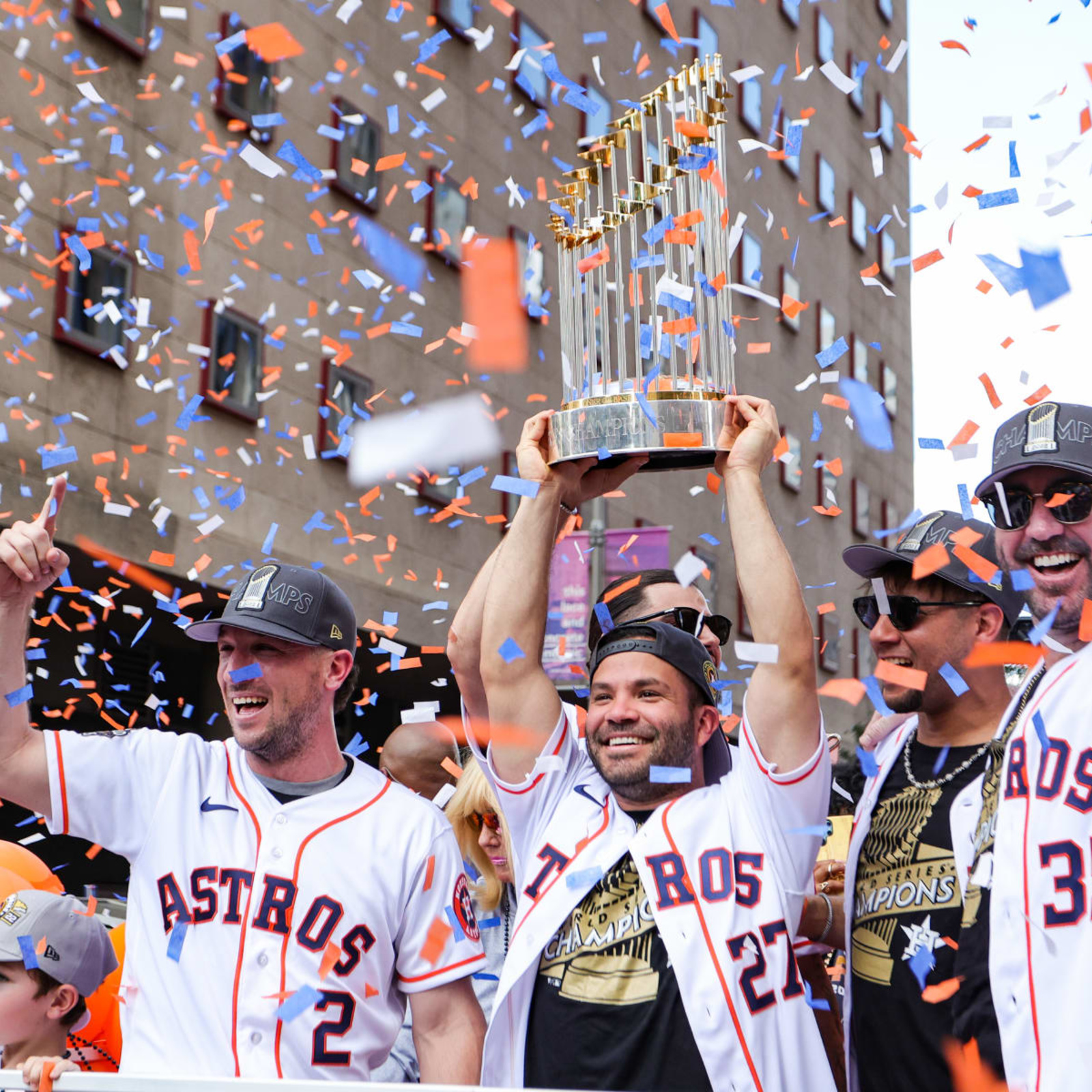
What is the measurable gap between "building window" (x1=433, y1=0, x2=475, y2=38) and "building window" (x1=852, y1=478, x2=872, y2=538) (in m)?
12.0

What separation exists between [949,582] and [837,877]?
32.2 inches

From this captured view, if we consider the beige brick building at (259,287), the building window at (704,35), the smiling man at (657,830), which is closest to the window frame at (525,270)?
the beige brick building at (259,287)

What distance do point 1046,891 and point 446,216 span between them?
1398 cm

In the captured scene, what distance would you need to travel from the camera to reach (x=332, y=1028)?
3438 mm

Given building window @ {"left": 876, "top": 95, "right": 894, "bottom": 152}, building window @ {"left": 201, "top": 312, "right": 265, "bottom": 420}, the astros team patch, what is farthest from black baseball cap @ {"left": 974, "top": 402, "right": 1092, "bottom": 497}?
building window @ {"left": 876, "top": 95, "right": 894, "bottom": 152}

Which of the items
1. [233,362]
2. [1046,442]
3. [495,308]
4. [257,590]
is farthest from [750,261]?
[1046,442]

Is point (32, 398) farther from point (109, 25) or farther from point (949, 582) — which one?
point (949, 582)

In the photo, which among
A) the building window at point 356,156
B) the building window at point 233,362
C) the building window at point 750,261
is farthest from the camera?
the building window at point 750,261

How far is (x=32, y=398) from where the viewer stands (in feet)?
36.3

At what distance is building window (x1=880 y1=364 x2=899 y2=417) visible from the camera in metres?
27.1

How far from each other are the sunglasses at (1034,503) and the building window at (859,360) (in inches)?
880

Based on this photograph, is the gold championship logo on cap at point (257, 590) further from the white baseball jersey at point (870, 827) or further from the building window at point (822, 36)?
the building window at point (822, 36)

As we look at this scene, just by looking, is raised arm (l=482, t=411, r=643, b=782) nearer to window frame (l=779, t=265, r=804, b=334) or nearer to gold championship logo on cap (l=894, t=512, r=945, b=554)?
gold championship logo on cap (l=894, t=512, r=945, b=554)

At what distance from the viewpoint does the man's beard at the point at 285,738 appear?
3760 millimetres
